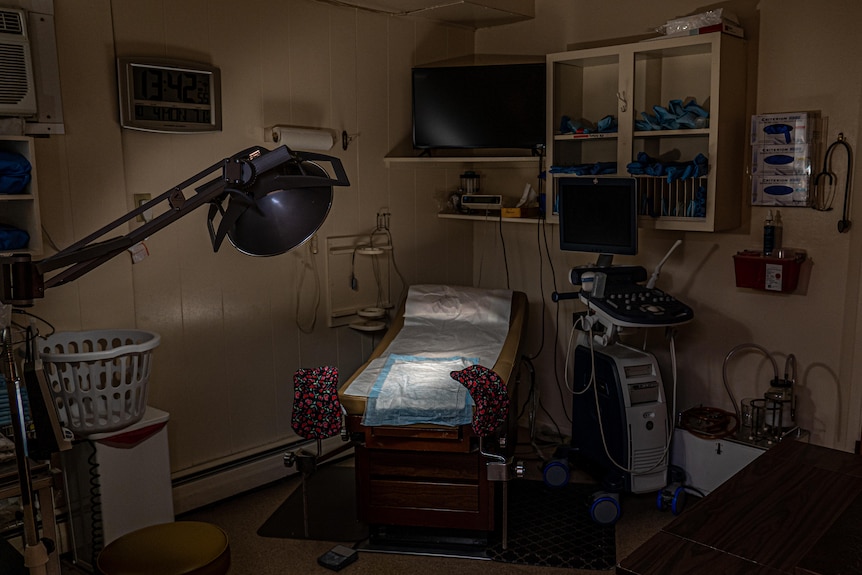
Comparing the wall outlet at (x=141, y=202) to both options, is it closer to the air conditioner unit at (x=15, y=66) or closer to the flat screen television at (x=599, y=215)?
the air conditioner unit at (x=15, y=66)

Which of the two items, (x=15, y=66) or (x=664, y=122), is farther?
(x=664, y=122)

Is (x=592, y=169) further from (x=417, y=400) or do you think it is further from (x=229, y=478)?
(x=229, y=478)

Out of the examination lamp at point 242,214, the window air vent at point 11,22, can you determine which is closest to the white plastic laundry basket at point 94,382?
the window air vent at point 11,22

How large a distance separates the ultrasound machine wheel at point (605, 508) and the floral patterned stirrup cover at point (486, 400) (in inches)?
22.6

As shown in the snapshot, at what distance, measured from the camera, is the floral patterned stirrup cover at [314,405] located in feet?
9.96

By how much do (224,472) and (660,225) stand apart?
7.40 ft

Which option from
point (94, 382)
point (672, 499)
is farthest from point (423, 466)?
point (94, 382)

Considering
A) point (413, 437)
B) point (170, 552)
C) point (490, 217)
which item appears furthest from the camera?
point (490, 217)

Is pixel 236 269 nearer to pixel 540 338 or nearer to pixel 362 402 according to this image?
pixel 362 402

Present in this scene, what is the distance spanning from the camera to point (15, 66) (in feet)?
8.67

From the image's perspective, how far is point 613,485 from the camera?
3340 millimetres

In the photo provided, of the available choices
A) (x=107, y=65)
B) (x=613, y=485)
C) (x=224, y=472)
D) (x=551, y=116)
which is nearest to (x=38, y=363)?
(x=107, y=65)

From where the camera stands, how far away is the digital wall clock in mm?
3025

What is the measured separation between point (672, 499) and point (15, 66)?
3035 millimetres
